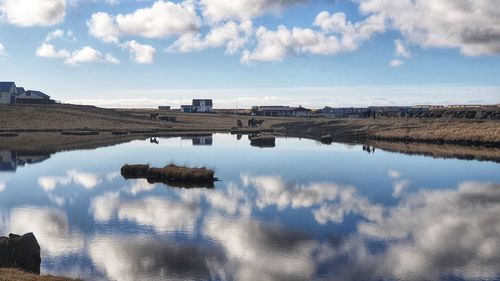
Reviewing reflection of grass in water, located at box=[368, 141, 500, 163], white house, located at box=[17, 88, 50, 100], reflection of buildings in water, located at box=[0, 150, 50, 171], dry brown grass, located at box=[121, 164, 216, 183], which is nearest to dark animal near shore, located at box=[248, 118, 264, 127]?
reflection of grass in water, located at box=[368, 141, 500, 163]

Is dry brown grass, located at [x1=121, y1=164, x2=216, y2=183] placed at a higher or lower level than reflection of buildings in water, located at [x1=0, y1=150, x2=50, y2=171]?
higher

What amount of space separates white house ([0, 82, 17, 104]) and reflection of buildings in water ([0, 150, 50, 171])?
83330mm

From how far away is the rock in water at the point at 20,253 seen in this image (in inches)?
651

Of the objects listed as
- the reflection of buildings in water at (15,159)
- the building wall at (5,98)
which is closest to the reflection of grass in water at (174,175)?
the reflection of buildings in water at (15,159)

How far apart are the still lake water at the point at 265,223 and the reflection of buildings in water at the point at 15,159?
1.61 metres

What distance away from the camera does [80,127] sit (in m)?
109

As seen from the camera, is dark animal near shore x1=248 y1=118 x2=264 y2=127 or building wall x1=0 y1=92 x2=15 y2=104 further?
building wall x1=0 y1=92 x2=15 y2=104

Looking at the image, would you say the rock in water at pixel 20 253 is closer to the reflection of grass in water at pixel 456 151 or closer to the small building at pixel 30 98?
the reflection of grass in water at pixel 456 151

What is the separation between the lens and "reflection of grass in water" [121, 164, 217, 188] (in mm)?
37562

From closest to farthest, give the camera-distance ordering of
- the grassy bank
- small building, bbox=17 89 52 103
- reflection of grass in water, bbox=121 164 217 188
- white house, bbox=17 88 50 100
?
reflection of grass in water, bbox=121 164 217 188 < the grassy bank < small building, bbox=17 89 52 103 < white house, bbox=17 88 50 100

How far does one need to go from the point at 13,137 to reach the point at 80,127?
2532 cm

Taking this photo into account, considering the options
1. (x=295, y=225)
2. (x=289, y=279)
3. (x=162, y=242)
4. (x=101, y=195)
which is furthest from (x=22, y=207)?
(x=289, y=279)

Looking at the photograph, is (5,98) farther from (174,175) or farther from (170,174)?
(174,175)

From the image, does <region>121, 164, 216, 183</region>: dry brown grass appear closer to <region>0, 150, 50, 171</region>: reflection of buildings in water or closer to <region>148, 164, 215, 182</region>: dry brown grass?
<region>148, 164, 215, 182</region>: dry brown grass
